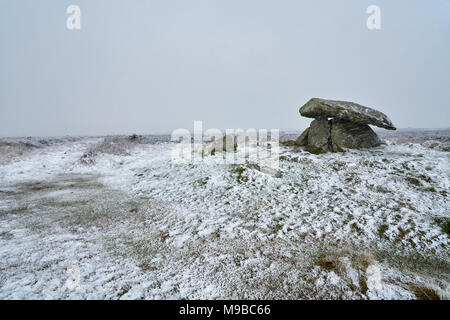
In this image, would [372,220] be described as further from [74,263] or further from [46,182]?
[46,182]

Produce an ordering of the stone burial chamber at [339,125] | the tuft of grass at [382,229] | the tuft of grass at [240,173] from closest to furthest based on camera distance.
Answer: the tuft of grass at [382,229]
the tuft of grass at [240,173]
the stone burial chamber at [339,125]

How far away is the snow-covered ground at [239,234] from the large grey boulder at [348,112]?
2.27 metres

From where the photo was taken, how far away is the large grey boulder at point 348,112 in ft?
39.7

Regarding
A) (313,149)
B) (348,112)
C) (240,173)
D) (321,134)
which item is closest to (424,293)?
(240,173)

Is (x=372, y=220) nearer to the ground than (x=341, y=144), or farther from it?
nearer to the ground

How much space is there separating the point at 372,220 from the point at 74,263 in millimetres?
7409

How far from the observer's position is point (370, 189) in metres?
8.20

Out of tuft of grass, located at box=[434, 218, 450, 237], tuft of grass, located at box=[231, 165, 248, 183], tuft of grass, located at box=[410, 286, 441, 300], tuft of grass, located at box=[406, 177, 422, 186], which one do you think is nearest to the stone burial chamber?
tuft of grass, located at box=[406, 177, 422, 186]

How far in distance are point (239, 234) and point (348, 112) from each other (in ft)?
35.4

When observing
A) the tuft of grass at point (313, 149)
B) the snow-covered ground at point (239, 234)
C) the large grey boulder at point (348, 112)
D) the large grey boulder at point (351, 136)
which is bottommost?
the snow-covered ground at point (239, 234)

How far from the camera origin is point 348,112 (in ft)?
41.0

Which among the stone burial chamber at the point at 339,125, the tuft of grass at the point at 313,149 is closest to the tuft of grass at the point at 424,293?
the tuft of grass at the point at 313,149

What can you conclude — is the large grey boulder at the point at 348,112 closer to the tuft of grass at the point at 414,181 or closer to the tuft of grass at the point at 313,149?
the tuft of grass at the point at 313,149
